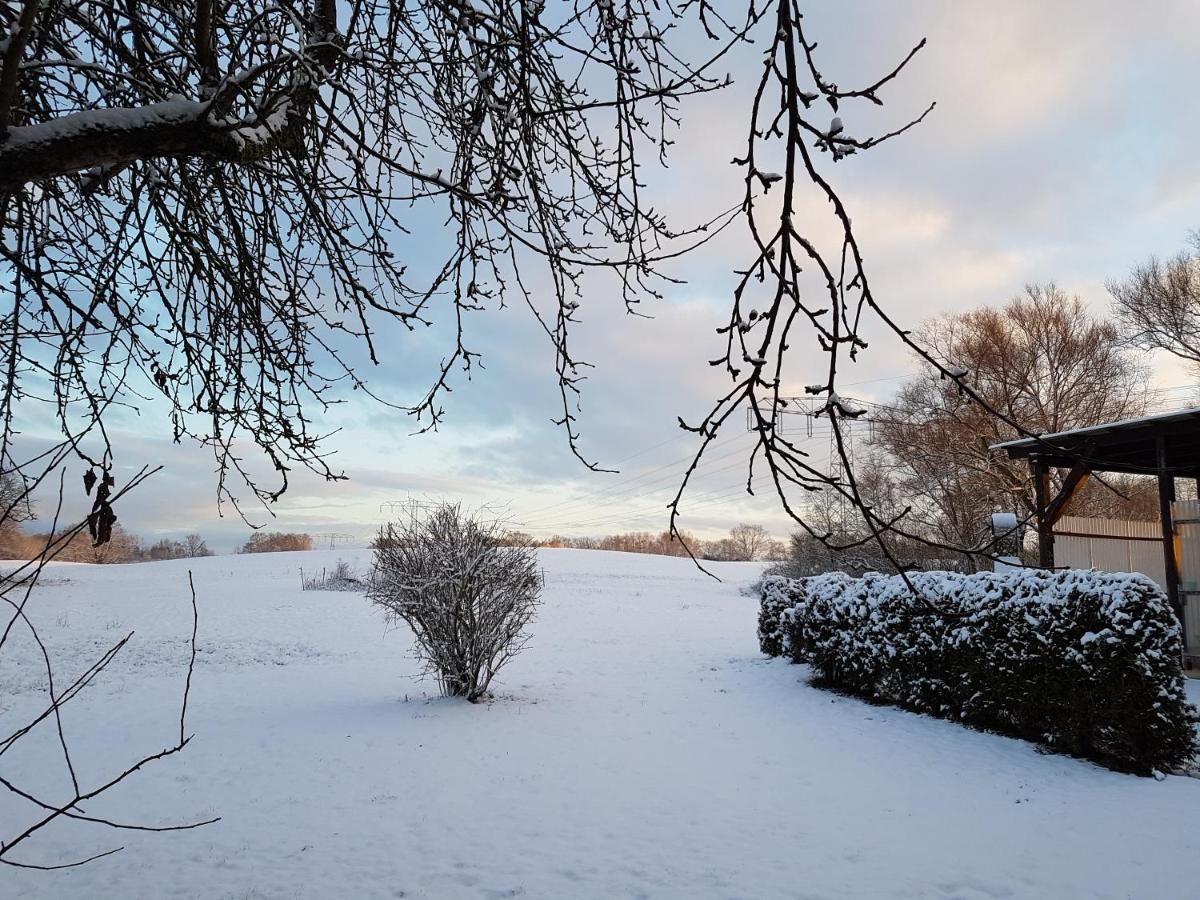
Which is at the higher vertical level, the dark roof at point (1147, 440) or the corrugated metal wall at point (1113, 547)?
the dark roof at point (1147, 440)

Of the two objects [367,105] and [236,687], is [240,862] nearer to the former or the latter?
[367,105]

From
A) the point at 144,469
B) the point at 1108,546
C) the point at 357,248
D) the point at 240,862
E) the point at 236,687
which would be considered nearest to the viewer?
the point at 144,469

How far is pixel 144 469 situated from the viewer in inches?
80.1

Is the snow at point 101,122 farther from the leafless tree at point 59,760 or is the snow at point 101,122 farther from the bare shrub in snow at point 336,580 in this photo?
the bare shrub in snow at point 336,580

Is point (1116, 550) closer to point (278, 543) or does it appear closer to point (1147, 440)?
point (1147, 440)

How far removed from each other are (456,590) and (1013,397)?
18661mm

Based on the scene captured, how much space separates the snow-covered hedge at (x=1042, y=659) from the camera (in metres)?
6.57

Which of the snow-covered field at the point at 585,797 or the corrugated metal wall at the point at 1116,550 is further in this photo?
the corrugated metal wall at the point at 1116,550

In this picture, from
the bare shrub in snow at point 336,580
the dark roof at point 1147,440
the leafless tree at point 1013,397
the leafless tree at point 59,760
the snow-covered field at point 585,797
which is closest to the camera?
the leafless tree at point 59,760

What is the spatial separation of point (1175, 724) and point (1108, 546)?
7.44 metres

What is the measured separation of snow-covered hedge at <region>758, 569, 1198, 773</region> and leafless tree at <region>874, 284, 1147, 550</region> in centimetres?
1319

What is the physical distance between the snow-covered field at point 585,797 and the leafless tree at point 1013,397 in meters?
12.3

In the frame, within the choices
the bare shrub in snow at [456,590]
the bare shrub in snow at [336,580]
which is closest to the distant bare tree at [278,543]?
the bare shrub in snow at [336,580]

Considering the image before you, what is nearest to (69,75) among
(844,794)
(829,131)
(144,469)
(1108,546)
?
(144,469)
